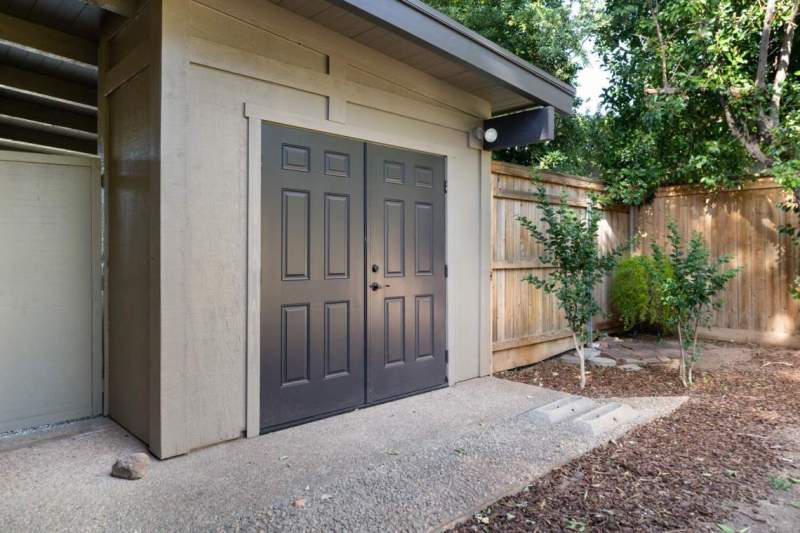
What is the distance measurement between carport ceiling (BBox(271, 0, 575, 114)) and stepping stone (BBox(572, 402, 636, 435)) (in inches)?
103

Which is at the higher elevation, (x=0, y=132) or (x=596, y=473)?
(x=0, y=132)

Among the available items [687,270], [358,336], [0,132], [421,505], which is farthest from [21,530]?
[687,270]

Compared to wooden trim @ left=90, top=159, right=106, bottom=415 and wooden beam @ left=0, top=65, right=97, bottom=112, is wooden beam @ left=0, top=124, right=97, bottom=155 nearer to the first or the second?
wooden beam @ left=0, top=65, right=97, bottom=112

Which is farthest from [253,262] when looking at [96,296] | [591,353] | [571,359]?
[591,353]

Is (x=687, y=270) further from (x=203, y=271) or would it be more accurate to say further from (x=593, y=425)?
(x=203, y=271)

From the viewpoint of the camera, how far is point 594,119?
27.9 ft

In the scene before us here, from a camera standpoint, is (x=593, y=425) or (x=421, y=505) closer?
(x=421, y=505)

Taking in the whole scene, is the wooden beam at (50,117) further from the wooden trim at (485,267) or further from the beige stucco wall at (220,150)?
the wooden trim at (485,267)

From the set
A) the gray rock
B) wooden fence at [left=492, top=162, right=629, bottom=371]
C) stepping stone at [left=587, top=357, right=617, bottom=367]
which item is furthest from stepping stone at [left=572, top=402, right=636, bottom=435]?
the gray rock

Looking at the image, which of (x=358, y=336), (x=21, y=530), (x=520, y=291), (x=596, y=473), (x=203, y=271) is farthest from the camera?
(x=520, y=291)

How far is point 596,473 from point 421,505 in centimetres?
111

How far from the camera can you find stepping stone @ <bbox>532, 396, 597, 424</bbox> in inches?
147

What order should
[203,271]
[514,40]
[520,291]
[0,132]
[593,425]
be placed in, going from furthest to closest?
1. [514,40]
2. [520,291]
3. [0,132]
4. [593,425]
5. [203,271]

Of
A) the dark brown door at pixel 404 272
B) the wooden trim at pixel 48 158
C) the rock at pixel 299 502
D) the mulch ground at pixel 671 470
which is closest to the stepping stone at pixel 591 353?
the mulch ground at pixel 671 470
